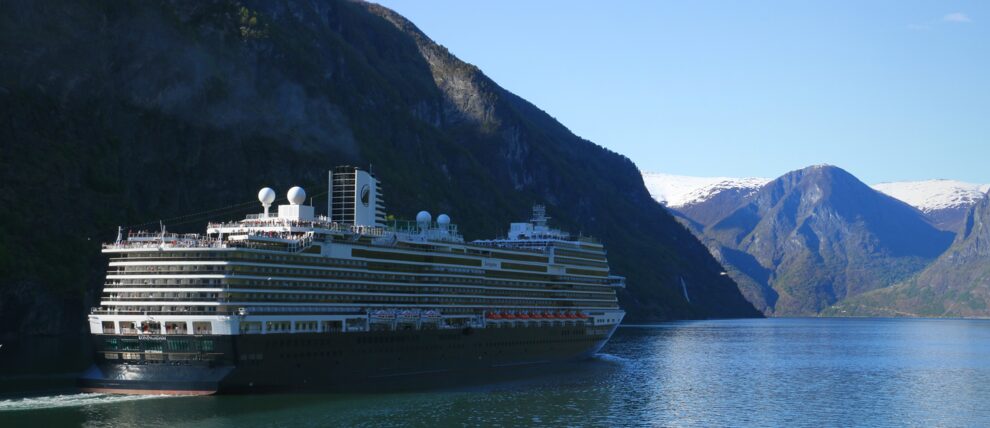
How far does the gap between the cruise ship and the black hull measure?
116mm

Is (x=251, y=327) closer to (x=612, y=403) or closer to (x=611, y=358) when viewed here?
(x=612, y=403)

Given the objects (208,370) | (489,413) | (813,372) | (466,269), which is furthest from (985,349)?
(208,370)

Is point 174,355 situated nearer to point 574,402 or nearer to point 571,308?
point 574,402

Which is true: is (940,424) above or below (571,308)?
below

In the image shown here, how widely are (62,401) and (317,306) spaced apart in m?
23.7

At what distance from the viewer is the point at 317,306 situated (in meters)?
102

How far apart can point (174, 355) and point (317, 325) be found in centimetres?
1401

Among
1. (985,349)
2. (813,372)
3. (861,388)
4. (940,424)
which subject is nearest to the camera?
(940,424)

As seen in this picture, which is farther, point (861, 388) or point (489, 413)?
point (861, 388)

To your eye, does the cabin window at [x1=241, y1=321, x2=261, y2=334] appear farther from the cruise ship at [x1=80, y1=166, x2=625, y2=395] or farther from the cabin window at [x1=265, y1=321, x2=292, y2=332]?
the cabin window at [x1=265, y1=321, x2=292, y2=332]

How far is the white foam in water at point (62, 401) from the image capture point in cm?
8444

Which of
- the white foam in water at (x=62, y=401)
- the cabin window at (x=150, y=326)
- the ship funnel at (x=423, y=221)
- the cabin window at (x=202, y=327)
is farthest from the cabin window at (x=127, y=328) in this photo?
the ship funnel at (x=423, y=221)

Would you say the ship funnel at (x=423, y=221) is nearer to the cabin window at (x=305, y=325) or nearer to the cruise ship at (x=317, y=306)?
the cruise ship at (x=317, y=306)

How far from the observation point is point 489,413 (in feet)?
291
